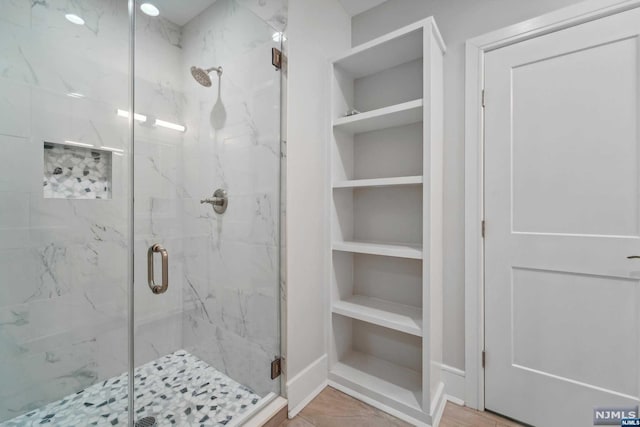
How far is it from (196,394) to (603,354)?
2067mm

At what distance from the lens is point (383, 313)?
1660mm

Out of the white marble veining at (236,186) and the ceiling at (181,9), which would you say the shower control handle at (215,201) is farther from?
the ceiling at (181,9)

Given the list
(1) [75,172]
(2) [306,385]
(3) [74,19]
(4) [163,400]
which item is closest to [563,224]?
(2) [306,385]

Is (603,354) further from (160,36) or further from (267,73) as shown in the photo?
(160,36)

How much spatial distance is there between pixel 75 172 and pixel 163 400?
134cm

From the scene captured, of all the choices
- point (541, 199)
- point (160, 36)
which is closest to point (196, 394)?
point (160, 36)

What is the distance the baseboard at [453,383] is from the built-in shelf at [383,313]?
0.37 metres

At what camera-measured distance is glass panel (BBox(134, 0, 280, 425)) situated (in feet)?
4.93

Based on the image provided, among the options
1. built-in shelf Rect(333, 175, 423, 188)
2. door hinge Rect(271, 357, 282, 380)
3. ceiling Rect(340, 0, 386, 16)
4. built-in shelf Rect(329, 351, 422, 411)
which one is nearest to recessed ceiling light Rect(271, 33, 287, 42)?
ceiling Rect(340, 0, 386, 16)

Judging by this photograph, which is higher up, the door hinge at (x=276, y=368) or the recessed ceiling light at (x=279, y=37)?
the recessed ceiling light at (x=279, y=37)

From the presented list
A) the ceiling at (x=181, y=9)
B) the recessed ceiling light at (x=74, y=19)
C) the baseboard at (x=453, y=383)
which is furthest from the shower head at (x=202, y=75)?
the baseboard at (x=453, y=383)

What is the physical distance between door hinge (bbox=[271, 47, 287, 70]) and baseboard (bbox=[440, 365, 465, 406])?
6.66 ft

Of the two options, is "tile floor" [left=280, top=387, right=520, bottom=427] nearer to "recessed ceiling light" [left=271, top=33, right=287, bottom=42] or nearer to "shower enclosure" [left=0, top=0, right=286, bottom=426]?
"shower enclosure" [left=0, top=0, right=286, bottom=426]

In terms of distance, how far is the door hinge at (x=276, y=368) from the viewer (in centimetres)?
153
